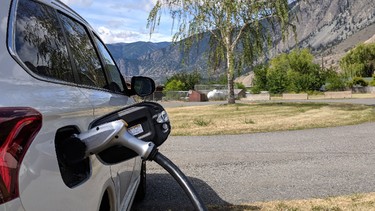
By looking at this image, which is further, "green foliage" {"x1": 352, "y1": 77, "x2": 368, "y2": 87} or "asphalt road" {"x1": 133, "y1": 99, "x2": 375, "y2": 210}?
"green foliage" {"x1": 352, "y1": 77, "x2": 368, "y2": 87}

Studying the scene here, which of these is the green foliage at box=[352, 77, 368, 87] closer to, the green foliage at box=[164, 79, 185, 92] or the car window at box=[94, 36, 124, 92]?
the green foliage at box=[164, 79, 185, 92]

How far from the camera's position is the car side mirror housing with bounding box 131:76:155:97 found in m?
4.41

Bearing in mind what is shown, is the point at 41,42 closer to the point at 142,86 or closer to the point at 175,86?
the point at 142,86

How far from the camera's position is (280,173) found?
684 centimetres

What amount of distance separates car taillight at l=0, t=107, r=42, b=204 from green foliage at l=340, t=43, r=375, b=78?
315 ft

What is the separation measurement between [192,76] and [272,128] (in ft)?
253

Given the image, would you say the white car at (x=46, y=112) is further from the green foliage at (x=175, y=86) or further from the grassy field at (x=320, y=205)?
the green foliage at (x=175, y=86)

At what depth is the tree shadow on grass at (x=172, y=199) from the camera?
5055mm

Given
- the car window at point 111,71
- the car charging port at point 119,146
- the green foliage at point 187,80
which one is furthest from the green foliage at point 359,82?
the car charging port at point 119,146

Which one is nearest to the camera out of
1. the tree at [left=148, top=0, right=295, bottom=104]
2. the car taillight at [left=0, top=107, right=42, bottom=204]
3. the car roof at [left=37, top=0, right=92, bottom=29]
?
the car taillight at [left=0, top=107, right=42, bottom=204]

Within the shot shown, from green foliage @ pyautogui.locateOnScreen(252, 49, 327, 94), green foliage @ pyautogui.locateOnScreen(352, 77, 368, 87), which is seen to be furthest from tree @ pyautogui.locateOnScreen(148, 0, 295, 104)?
green foliage @ pyautogui.locateOnScreen(352, 77, 368, 87)

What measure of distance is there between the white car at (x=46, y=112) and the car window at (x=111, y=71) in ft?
2.41

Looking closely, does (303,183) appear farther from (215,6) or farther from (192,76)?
(192,76)

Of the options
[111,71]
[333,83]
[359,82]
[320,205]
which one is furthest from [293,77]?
[111,71]
